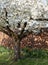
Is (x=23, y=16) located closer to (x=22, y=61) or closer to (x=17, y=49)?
(x=17, y=49)

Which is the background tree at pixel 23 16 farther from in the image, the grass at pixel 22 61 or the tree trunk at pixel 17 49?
the grass at pixel 22 61

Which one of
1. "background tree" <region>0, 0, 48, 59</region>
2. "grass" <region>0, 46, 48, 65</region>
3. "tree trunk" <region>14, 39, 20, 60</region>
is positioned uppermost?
"background tree" <region>0, 0, 48, 59</region>

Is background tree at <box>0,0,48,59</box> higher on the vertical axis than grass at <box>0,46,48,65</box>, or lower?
higher

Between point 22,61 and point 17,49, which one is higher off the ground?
point 17,49

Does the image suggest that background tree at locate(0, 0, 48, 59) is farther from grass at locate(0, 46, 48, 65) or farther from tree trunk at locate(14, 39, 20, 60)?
grass at locate(0, 46, 48, 65)

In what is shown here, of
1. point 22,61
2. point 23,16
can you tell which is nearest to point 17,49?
point 22,61

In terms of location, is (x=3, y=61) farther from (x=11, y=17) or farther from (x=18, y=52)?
(x=11, y=17)

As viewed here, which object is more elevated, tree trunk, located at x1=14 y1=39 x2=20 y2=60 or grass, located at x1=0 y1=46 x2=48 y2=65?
tree trunk, located at x1=14 y1=39 x2=20 y2=60

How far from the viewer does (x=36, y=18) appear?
1162 cm

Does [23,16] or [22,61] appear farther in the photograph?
[22,61]

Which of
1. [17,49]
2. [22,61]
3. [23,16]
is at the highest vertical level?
[23,16]

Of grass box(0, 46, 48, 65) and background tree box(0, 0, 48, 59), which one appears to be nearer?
background tree box(0, 0, 48, 59)

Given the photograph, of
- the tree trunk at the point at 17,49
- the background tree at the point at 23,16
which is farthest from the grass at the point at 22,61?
the background tree at the point at 23,16

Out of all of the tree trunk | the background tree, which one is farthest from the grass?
the background tree
